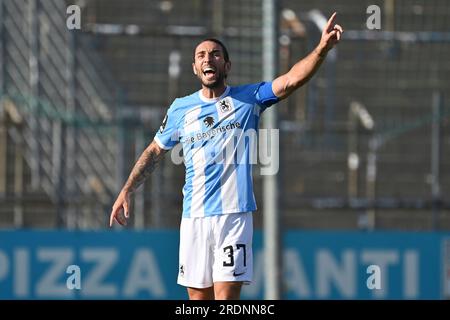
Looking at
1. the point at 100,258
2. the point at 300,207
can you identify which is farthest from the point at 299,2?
the point at 100,258

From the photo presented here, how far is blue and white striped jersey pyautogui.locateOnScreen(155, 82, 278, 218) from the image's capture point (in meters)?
7.24

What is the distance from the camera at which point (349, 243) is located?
12.6 meters

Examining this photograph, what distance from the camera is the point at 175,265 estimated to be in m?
12.3

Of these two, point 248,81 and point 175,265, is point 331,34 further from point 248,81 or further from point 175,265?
point 248,81

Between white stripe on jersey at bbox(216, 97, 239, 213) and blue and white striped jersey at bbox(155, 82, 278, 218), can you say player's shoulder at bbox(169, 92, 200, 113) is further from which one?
white stripe on jersey at bbox(216, 97, 239, 213)

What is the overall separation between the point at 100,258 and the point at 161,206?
0.80 meters

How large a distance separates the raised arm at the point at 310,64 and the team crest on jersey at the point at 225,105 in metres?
0.28

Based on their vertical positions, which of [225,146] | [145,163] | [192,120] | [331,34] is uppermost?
[331,34]

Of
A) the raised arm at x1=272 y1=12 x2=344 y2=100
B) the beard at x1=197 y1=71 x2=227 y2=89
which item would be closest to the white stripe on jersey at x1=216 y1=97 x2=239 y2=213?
the beard at x1=197 y1=71 x2=227 y2=89

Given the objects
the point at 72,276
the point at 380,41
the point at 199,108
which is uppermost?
the point at 380,41

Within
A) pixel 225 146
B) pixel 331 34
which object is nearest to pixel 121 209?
pixel 225 146

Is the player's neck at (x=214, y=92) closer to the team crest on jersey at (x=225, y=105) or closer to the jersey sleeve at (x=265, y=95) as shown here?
the team crest on jersey at (x=225, y=105)

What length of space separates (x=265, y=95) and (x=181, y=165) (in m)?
5.86

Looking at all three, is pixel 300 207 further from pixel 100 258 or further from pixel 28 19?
pixel 28 19
